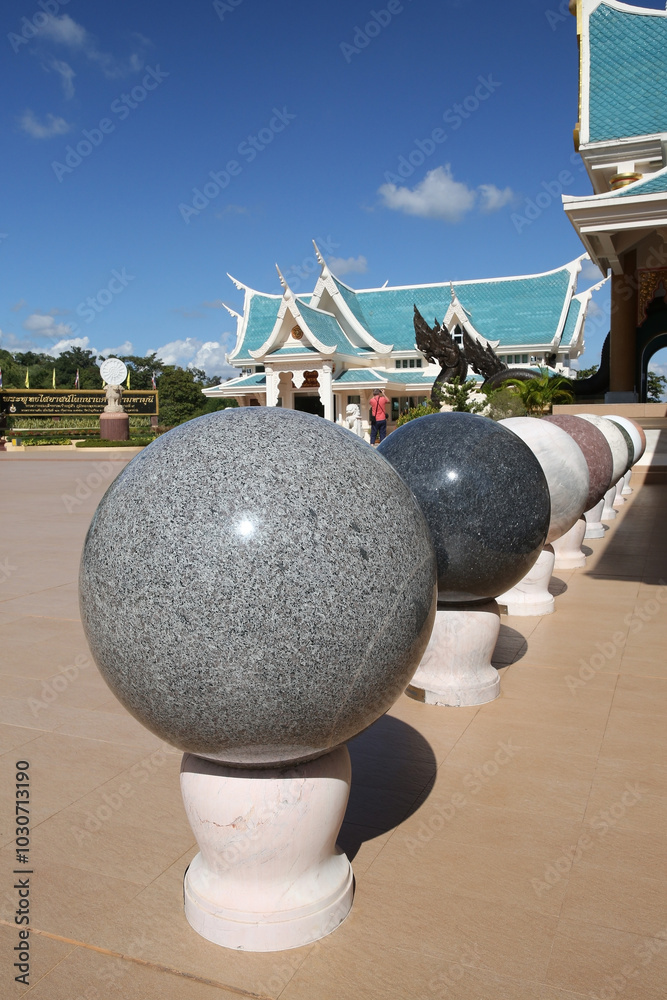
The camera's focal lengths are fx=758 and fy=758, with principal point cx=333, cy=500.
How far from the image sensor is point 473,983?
2.51m

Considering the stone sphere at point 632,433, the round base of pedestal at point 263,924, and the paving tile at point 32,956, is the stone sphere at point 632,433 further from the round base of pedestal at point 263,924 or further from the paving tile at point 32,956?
the paving tile at point 32,956

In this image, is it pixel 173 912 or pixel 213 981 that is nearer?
pixel 213 981

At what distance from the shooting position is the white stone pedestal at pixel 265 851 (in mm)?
2705

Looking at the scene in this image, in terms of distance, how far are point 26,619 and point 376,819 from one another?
4.56 m

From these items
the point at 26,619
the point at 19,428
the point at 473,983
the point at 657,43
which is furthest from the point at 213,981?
the point at 19,428

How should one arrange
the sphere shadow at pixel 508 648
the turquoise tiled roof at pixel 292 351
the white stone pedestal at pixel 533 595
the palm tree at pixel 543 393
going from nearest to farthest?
the sphere shadow at pixel 508 648, the white stone pedestal at pixel 533 595, the palm tree at pixel 543 393, the turquoise tiled roof at pixel 292 351

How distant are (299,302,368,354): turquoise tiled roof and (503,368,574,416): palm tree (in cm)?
1716

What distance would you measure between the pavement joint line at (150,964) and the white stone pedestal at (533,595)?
513 cm

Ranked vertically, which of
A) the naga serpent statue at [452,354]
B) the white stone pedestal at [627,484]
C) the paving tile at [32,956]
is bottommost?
the white stone pedestal at [627,484]

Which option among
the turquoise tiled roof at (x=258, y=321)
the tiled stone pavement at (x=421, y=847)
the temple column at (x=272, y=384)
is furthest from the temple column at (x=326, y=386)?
the tiled stone pavement at (x=421, y=847)

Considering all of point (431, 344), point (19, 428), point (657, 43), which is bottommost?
point (19, 428)

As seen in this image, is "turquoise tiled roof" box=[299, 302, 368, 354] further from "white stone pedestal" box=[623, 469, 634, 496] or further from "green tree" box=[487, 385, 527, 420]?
"white stone pedestal" box=[623, 469, 634, 496]

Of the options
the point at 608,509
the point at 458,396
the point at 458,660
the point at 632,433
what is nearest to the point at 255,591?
the point at 458,660

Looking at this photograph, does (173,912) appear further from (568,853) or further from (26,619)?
(26,619)
